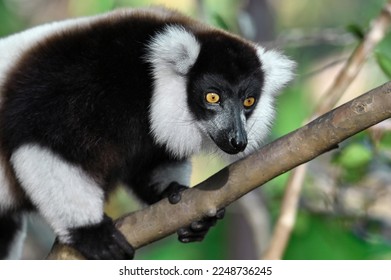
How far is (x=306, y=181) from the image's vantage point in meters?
5.76

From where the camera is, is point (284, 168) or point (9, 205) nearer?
point (284, 168)

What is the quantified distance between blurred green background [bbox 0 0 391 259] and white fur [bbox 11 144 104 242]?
2.54 ft

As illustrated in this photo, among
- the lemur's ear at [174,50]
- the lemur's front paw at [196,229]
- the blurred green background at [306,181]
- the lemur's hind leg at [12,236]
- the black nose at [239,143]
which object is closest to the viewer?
the black nose at [239,143]

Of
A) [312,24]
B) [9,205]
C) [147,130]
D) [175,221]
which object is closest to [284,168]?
[175,221]

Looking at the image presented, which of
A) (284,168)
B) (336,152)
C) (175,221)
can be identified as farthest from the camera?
(336,152)

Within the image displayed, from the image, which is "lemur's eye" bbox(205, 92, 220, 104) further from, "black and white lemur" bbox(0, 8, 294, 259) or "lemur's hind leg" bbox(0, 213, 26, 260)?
"lemur's hind leg" bbox(0, 213, 26, 260)

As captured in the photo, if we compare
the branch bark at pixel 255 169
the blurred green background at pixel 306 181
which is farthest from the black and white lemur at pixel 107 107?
the blurred green background at pixel 306 181

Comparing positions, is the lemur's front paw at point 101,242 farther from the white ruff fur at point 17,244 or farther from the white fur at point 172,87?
the white ruff fur at point 17,244

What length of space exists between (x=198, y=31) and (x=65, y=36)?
729mm

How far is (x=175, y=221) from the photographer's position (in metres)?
3.73

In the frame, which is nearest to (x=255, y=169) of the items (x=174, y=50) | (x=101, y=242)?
(x=174, y=50)

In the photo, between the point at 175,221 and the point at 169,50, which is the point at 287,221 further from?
the point at 169,50

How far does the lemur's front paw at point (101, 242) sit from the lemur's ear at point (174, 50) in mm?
873

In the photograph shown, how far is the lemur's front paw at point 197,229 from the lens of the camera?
4000 millimetres
